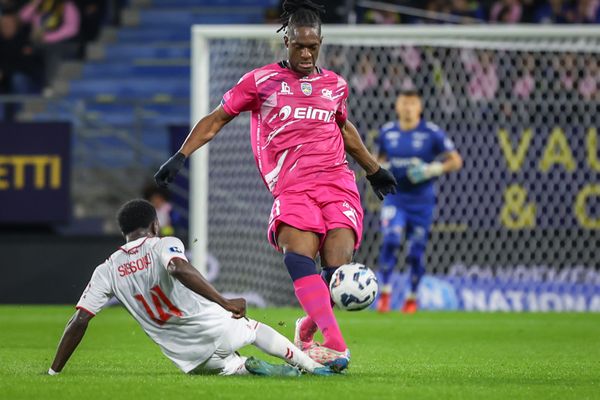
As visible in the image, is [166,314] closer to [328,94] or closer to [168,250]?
[168,250]

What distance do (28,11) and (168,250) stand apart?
14308 mm

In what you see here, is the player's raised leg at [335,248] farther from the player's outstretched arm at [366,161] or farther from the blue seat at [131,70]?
the blue seat at [131,70]

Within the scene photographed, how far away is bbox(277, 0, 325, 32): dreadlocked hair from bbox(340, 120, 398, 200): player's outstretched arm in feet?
2.08

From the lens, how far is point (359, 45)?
1362 cm

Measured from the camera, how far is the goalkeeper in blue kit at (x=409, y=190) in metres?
12.1

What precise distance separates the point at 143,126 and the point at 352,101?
292 cm

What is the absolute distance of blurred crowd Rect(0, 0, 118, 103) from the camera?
17.8 metres

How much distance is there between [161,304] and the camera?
5.96 metres

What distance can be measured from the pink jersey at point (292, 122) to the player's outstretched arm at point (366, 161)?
29 cm

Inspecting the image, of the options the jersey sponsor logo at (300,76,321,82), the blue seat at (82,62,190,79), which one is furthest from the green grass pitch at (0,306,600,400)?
the blue seat at (82,62,190,79)

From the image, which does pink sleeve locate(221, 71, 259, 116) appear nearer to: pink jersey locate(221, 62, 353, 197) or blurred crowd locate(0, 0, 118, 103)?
pink jersey locate(221, 62, 353, 197)

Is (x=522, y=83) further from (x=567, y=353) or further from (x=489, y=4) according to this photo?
(x=567, y=353)

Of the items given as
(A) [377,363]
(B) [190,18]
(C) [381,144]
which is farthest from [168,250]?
(B) [190,18]

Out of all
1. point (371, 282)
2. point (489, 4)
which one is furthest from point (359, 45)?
point (371, 282)
